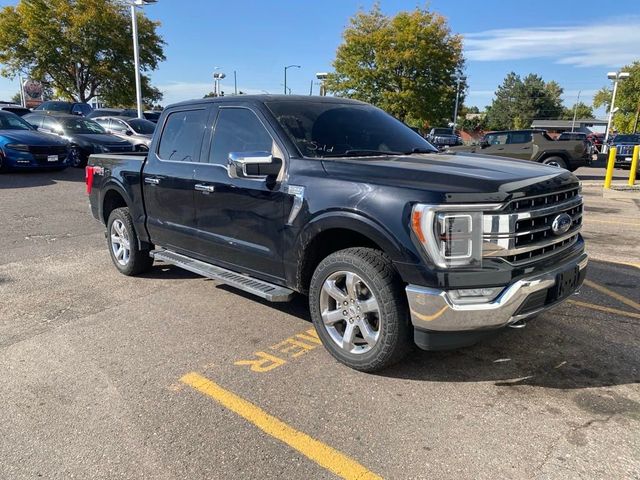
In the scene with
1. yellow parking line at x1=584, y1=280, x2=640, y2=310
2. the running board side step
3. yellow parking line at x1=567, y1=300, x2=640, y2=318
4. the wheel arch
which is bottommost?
yellow parking line at x1=567, y1=300, x2=640, y2=318

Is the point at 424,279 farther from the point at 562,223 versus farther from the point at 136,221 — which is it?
the point at 136,221

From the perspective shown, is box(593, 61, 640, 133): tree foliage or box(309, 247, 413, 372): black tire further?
box(593, 61, 640, 133): tree foliage

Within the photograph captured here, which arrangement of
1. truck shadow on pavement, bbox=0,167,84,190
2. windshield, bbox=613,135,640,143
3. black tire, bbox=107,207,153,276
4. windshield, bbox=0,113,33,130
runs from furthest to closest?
windshield, bbox=613,135,640,143, windshield, bbox=0,113,33,130, truck shadow on pavement, bbox=0,167,84,190, black tire, bbox=107,207,153,276

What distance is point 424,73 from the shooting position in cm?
3341

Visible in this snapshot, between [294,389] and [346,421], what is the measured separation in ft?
1.61

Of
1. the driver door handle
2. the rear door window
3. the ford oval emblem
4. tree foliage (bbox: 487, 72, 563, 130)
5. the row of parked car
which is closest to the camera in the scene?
the ford oval emblem

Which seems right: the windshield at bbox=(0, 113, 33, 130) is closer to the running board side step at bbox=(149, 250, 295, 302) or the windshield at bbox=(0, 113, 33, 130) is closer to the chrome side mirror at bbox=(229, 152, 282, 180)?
the running board side step at bbox=(149, 250, 295, 302)

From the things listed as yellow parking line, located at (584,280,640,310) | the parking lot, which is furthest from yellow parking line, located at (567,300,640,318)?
yellow parking line, located at (584,280,640,310)

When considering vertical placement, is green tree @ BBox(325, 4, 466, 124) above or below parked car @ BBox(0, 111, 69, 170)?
above

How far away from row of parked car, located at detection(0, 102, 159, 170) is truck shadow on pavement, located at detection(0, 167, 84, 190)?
11.3 inches

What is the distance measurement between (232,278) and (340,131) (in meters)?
1.53

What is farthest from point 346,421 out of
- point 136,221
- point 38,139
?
point 38,139

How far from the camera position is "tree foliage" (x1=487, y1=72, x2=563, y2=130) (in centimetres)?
9488

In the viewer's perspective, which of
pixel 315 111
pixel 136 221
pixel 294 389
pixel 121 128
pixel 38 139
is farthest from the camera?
pixel 121 128
